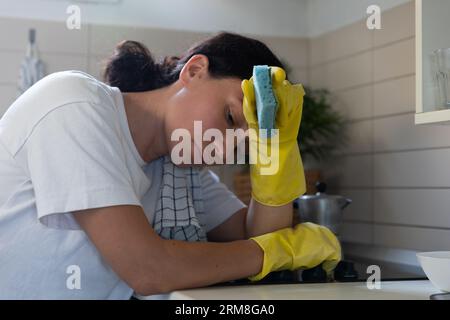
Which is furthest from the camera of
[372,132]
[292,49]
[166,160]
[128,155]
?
[292,49]

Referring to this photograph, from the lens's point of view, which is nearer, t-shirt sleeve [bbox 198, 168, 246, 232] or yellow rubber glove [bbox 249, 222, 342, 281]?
yellow rubber glove [bbox 249, 222, 342, 281]

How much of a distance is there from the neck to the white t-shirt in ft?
0.14

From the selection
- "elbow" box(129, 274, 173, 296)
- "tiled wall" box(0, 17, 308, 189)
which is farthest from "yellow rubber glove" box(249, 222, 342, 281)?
"tiled wall" box(0, 17, 308, 189)

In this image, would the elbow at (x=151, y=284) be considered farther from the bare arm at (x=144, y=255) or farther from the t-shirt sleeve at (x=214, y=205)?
the t-shirt sleeve at (x=214, y=205)

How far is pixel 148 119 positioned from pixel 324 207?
593 millimetres

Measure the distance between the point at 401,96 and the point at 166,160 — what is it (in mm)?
676

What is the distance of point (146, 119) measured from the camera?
122cm

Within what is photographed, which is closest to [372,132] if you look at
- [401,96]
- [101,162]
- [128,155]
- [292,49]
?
[401,96]

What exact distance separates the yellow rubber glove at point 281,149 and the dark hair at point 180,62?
10 centimetres

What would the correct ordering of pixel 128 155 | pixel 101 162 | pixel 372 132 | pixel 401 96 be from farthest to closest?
pixel 372 132
pixel 401 96
pixel 128 155
pixel 101 162

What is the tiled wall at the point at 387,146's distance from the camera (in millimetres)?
1524

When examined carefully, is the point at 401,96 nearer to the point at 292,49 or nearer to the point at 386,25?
the point at 386,25

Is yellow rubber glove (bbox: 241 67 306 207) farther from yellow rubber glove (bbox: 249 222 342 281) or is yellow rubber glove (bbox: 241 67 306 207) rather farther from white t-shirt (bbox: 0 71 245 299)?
white t-shirt (bbox: 0 71 245 299)

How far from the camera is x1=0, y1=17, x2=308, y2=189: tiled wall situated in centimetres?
182
